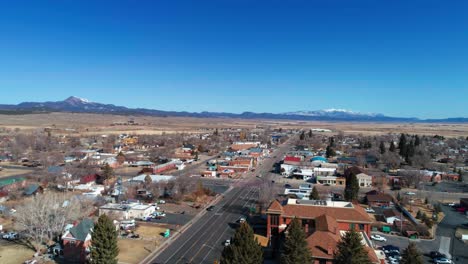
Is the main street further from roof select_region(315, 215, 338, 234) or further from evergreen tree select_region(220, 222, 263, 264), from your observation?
roof select_region(315, 215, 338, 234)

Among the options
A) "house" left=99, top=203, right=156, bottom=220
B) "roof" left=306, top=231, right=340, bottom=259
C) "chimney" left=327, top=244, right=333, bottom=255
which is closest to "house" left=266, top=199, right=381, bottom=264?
"roof" left=306, top=231, right=340, bottom=259

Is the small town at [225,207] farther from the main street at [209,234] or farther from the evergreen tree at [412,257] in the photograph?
the evergreen tree at [412,257]

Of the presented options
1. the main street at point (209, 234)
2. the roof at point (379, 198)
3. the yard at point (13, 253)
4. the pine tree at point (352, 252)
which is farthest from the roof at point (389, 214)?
the yard at point (13, 253)

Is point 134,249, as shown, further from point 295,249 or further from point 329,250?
point 329,250

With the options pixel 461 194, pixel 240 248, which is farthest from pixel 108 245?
pixel 461 194

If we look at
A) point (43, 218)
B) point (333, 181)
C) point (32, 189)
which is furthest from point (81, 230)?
point (333, 181)
